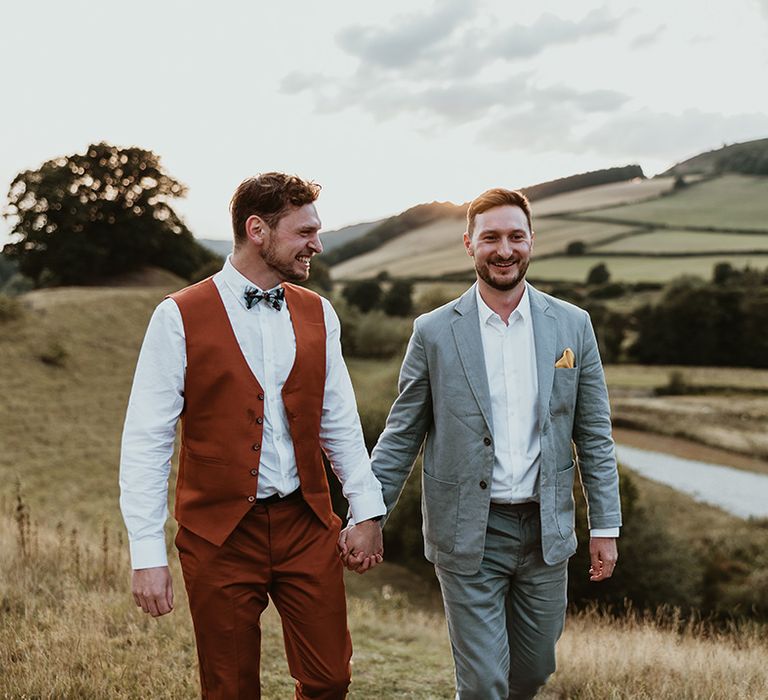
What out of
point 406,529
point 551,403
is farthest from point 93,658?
point 406,529

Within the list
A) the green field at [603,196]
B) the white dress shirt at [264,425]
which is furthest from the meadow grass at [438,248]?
the white dress shirt at [264,425]

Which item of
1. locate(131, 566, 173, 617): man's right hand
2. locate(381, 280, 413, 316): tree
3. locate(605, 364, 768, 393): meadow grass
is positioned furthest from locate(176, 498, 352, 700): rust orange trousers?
locate(381, 280, 413, 316): tree

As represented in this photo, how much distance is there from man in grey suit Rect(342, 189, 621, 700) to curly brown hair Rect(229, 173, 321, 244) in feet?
2.91

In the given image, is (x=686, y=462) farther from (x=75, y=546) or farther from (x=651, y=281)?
(x=75, y=546)

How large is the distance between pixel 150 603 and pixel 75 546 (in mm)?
4493

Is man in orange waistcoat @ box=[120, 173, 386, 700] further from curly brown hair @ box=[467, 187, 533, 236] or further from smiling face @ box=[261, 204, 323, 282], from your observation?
curly brown hair @ box=[467, 187, 533, 236]

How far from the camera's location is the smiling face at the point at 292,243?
3014 mm

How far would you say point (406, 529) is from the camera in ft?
68.2

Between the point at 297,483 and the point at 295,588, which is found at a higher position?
the point at 297,483

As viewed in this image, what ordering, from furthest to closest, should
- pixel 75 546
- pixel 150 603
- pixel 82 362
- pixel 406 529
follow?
1. pixel 82 362
2. pixel 406 529
3. pixel 75 546
4. pixel 150 603

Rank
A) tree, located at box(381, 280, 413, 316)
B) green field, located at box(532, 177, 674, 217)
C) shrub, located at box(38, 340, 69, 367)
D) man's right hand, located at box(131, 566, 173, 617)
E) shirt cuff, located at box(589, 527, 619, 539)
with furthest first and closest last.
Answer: green field, located at box(532, 177, 674, 217) → tree, located at box(381, 280, 413, 316) → shrub, located at box(38, 340, 69, 367) → shirt cuff, located at box(589, 527, 619, 539) → man's right hand, located at box(131, 566, 173, 617)

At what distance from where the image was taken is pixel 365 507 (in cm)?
330

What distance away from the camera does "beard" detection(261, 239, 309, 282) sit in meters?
3.04

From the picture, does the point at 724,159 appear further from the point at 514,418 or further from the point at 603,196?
the point at 514,418
